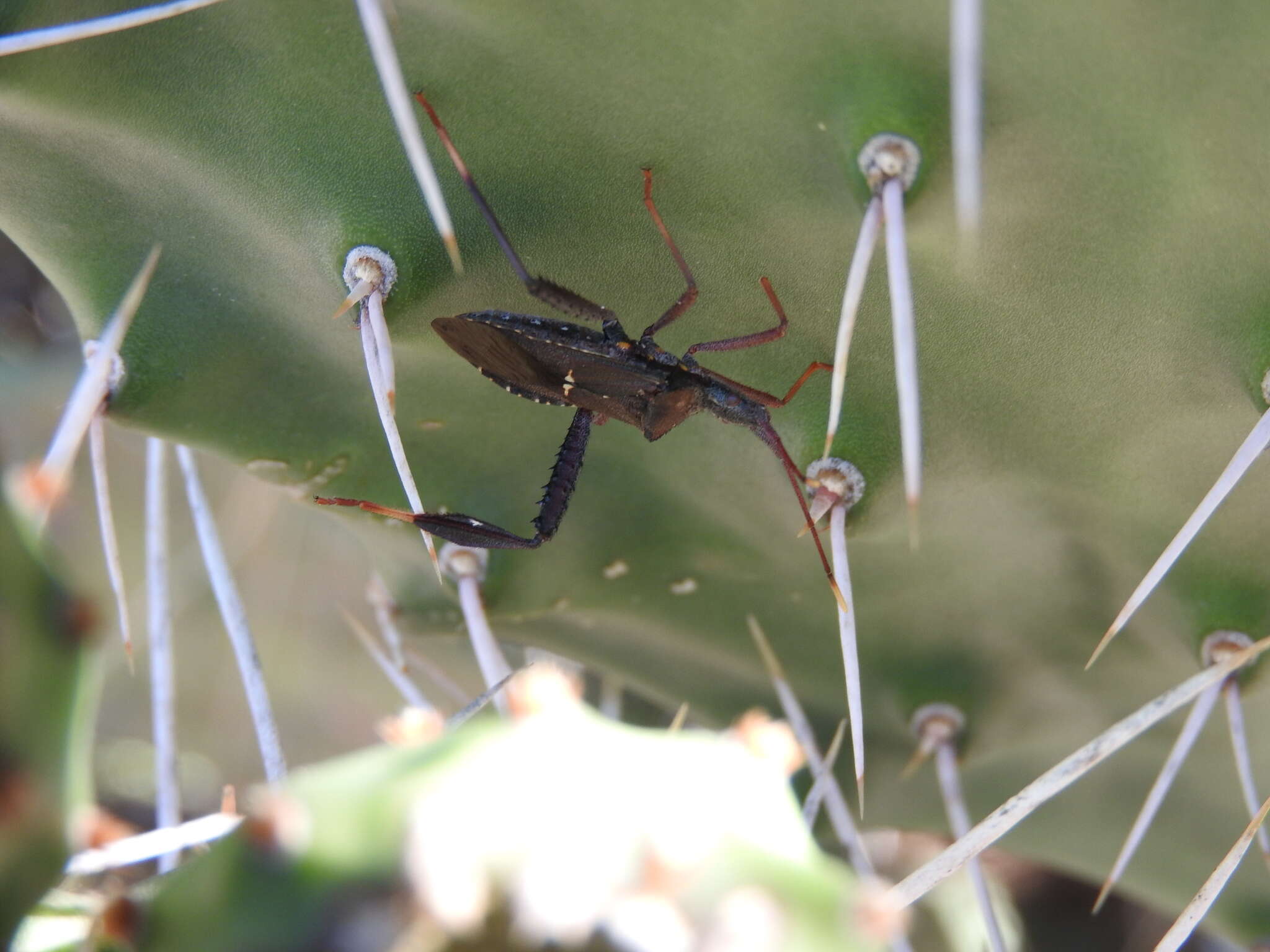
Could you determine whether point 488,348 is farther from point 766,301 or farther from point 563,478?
point 766,301

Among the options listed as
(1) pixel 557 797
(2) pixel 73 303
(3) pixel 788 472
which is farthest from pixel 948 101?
(2) pixel 73 303

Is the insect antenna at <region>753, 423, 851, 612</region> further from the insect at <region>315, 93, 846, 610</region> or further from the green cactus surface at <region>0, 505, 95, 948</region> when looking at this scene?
the green cactus surface at <region>0, 505, 95, 948</region>

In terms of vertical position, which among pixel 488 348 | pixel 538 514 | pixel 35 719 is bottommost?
pixel 35 719

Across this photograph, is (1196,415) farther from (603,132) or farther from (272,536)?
(272,536)

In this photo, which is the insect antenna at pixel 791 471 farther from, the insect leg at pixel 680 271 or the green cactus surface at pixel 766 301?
the insect leg at pixel 680 271

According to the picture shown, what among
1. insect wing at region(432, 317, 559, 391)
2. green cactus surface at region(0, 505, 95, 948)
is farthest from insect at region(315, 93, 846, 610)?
green cactus surface at region(0, 505, 95, 948)

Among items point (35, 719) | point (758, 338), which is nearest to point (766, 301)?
point (758, 338)
